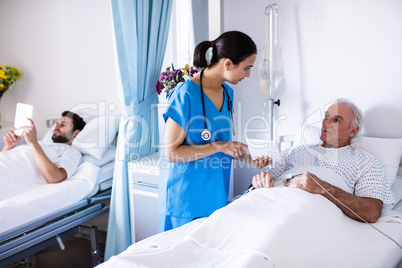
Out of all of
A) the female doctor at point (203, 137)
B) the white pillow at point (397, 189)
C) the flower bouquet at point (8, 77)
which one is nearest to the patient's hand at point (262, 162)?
the female doctor at point (203, 137)

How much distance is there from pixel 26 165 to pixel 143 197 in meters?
0.76

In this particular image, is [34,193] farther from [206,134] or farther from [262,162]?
[262,162]

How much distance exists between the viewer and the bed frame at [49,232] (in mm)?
1828

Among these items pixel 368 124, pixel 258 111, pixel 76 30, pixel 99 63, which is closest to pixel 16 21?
pixel 76 30

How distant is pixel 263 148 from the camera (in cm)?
235

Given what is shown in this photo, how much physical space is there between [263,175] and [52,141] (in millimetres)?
1709

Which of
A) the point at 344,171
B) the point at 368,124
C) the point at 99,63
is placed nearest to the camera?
the point at 344,171

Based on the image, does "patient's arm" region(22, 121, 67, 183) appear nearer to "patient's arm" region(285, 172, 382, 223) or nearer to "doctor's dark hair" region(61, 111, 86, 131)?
"doctor's dark hair" region(61, 111, 86, 131)

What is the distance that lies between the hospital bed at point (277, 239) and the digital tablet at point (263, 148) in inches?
30.0

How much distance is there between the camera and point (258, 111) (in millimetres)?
2477

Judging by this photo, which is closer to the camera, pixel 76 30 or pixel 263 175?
pixel 263 175

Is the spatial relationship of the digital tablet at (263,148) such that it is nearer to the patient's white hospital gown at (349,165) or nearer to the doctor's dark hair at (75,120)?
the patient's white hospital gown at (349,165)

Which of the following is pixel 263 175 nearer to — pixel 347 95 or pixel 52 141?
pixel 347 95

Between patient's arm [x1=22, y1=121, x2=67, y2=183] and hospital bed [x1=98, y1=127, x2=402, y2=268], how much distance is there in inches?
43.8
